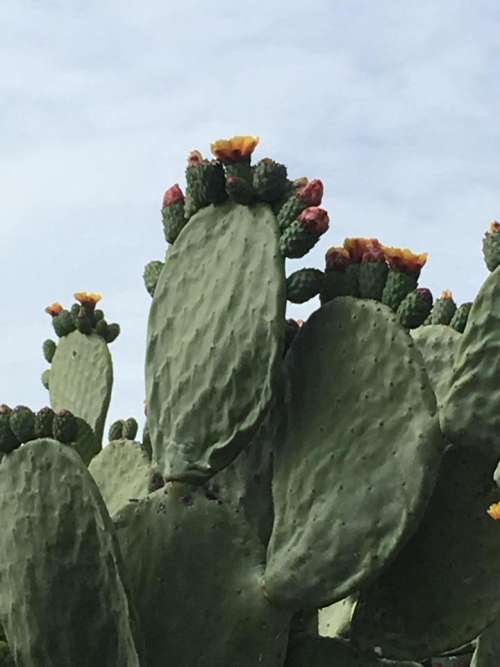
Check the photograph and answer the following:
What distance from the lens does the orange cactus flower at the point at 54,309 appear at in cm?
546

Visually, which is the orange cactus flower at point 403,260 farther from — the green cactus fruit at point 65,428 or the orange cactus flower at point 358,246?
the green cactus fruit at point 65,428

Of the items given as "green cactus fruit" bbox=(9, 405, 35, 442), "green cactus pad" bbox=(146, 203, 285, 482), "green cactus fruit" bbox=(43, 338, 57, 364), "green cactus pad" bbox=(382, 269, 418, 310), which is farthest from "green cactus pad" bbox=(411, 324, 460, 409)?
"green cactus fruit" bbox=(43, 338, 57, 364)

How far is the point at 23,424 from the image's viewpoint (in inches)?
141

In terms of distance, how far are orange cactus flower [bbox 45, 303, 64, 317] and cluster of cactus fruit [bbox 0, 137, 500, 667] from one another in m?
1.92

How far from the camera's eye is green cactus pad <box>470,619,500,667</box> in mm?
3381

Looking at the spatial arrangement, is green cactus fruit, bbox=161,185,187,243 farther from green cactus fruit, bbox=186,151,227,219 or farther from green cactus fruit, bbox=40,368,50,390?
green cactus fruit, bbox=40,368,50,390

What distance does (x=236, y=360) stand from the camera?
3.33 metres

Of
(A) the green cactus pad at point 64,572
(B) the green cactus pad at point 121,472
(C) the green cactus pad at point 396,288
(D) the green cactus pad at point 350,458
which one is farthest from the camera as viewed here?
(B) the green cactus pad at point 121,472

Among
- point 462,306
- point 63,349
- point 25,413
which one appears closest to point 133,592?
point 25,413

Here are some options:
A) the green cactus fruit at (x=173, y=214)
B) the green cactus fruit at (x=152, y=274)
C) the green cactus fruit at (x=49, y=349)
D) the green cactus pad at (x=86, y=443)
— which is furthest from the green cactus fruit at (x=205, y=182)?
the green cactus fruit at (x=49, y=349)

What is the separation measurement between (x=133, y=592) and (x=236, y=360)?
1.97 ft

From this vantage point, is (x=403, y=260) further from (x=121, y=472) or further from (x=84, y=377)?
(x=84, y=377)

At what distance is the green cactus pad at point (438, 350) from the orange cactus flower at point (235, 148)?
678 mm

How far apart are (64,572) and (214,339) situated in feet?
2.12
